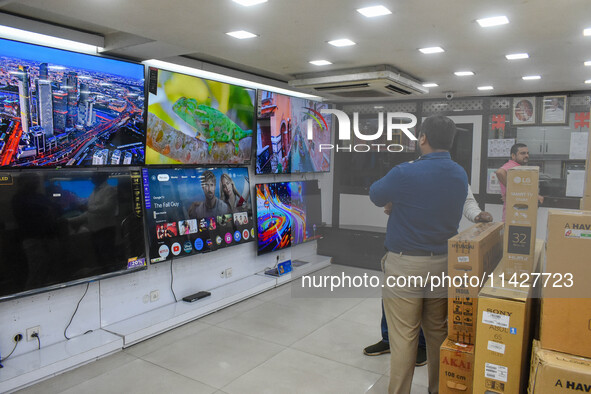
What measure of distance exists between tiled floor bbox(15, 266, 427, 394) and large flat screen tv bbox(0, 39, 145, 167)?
1.54 meters

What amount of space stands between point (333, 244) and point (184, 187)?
285 cm

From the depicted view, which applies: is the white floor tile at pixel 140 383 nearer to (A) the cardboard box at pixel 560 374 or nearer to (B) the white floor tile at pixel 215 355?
(B) the white floor tile at pixel 215 355

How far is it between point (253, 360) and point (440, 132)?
219 centimetres

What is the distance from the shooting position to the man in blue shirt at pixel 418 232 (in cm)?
230

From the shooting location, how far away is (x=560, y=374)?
1262 mm

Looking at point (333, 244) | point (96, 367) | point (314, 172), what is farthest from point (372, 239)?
point (96, 367)

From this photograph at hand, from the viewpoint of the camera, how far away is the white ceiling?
2.25 m

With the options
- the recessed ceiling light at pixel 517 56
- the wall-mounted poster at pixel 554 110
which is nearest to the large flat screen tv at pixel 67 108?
the recessed ceiling light at pixel 517 56

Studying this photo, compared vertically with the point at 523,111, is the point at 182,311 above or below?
below

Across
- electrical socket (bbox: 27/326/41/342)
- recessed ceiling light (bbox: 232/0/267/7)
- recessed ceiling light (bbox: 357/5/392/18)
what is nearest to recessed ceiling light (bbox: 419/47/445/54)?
recessed ceiling light (bbox: 357/5/392/18)

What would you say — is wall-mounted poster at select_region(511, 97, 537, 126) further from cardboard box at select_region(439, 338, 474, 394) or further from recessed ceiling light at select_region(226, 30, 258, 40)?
cardboard box at select_region(439, 338, 474, 394)

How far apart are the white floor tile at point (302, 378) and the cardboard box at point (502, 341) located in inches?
59.7

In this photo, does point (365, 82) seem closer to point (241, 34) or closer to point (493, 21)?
point (241, 34)

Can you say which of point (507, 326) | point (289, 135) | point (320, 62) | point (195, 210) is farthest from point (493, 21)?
point (289, 135)
